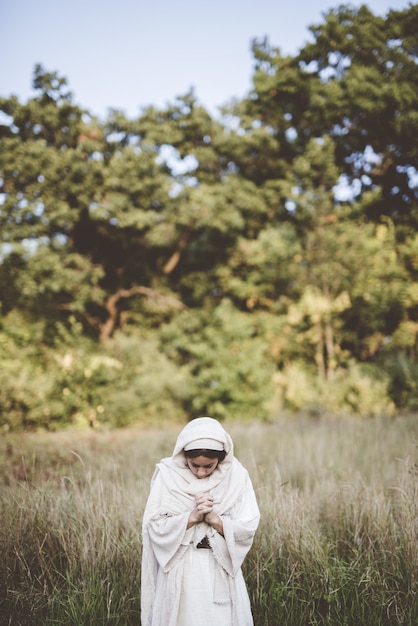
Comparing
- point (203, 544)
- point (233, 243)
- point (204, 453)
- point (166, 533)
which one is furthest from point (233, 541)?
point (233, 243)

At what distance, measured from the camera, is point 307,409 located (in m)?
11.9

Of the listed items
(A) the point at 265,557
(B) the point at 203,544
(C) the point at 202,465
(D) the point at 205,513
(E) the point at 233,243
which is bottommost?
(A) the point at 265,557

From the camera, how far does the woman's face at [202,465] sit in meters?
2.20

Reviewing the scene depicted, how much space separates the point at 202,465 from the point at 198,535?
1.17ft

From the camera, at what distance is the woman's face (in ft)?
7.20

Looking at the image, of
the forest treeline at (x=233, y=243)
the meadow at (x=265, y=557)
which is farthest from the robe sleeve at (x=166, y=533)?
the forest treeline at (x=233, y=243)

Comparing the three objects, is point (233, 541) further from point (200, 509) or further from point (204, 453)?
point (204, 453)

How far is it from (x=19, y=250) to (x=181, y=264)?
663 cm

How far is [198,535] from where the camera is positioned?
217 cm

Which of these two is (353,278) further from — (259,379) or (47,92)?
(47,92)

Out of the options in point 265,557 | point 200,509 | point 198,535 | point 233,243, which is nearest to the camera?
point 200,509

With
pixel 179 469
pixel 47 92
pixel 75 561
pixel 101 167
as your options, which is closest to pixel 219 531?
pixel 179 469

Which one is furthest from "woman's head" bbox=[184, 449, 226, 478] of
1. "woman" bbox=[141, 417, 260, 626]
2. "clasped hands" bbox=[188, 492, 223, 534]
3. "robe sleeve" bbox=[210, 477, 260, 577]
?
"robe sleeve" bbox=[210, 477, 260, 577]

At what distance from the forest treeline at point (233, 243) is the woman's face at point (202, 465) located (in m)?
9.74
